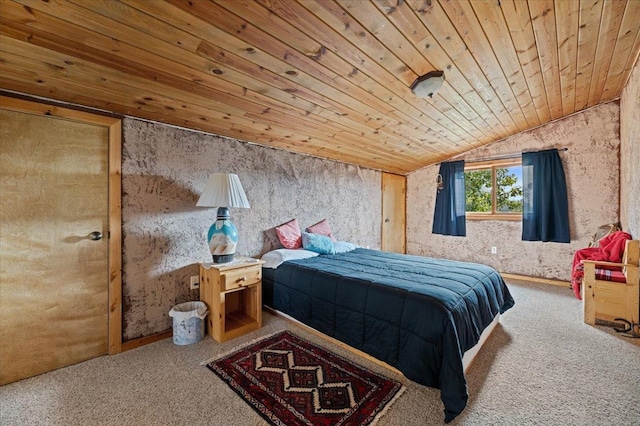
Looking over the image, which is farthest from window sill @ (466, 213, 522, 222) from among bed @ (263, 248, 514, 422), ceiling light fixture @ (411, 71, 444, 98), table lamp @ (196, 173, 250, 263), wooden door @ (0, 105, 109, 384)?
wooden door @ (0, 105, 109, 384)

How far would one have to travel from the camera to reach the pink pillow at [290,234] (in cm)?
321

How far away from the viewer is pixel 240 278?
2.39 meters

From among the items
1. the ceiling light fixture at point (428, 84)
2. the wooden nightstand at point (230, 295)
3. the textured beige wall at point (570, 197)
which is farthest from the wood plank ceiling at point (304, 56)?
the wooden nightstand at point (230, 295)

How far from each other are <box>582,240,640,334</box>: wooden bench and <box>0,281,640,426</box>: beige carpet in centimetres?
32

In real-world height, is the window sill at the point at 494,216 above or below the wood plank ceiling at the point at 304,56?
below

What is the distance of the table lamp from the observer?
230 centimetres

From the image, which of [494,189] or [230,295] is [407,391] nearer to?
[230,295]

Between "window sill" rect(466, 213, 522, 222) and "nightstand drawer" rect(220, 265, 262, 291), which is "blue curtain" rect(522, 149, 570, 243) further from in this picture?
"nightstand drawer" rect(220, 265, 262, 291)

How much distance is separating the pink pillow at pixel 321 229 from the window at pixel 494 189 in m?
2.79

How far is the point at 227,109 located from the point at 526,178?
4.44 metres

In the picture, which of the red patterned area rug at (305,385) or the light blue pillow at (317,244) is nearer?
the red patterned area rug at (305,385)

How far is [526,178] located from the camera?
163 inches

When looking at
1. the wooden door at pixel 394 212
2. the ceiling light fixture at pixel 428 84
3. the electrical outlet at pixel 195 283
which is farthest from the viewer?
the wooden door at pixel 394 212

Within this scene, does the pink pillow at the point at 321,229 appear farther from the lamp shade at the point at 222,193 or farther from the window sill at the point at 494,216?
the window sill at the point at 494,216
